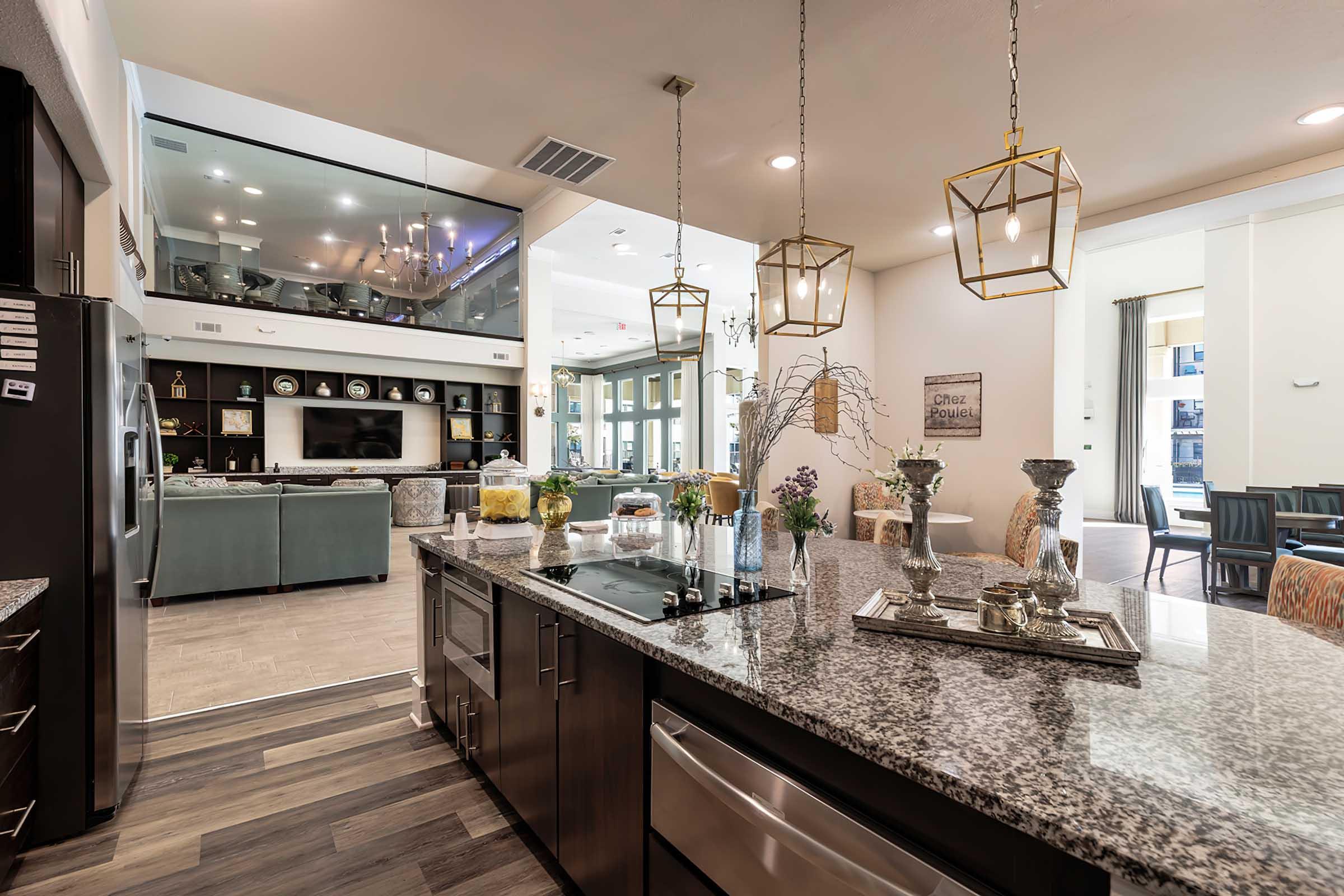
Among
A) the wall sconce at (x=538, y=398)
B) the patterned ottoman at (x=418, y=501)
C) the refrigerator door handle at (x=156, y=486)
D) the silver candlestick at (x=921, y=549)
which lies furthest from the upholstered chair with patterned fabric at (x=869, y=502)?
the patterned ottoman at (x=418, y=501)

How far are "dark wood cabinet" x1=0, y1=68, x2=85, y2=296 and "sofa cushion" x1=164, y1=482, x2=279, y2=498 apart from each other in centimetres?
262

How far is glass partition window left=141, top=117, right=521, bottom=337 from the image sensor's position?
7.50 meters

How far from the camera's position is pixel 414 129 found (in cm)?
330

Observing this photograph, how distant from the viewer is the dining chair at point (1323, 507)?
178 inches

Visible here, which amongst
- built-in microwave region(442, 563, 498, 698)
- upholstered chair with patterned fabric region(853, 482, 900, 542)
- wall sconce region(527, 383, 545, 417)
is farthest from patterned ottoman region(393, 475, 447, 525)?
built-in microwave region(442, 563, 498, 698)

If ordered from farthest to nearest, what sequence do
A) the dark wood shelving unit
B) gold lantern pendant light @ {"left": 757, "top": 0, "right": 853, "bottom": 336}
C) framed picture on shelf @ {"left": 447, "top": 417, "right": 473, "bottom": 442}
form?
1. framed picture on shelf @ {"left": 447, "top": 417, "right": 473, "bottom": 442}
2. the dark wood shelving unit
3. gold lantern pendant light @ {"left": 757, "top": 0, "right": 853, "bottom": 336}

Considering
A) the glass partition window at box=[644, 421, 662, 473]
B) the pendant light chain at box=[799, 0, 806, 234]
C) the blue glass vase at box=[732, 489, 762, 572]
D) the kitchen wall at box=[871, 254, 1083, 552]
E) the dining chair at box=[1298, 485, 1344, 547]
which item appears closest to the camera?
the blue glass vase at box=[732, 489, 762, 572]

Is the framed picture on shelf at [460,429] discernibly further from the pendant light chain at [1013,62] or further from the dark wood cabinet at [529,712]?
the pendant light chain at [1013,62]

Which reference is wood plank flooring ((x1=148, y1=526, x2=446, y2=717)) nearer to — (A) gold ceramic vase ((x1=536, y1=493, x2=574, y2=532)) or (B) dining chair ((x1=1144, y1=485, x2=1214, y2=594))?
(A) gold ceramic vase ((x1=536, y1=493, x2=574, y2=532))

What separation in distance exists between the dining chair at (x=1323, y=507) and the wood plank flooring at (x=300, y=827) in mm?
5834

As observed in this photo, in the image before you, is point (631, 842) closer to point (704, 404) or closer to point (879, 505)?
point (879, 505)

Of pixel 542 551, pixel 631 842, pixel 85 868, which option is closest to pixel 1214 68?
pixel 542 551

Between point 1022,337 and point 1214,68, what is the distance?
7.49 ft

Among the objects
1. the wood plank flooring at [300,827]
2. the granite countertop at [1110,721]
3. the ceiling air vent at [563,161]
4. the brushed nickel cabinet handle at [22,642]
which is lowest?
the wood plank flooring at [300,827]
